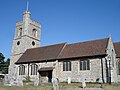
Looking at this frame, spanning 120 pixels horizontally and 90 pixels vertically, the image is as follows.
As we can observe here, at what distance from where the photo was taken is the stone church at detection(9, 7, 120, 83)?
27.0 m

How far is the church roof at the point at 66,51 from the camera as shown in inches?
1129

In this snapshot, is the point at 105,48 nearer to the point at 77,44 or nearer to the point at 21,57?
the point at 77,44

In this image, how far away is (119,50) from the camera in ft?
106

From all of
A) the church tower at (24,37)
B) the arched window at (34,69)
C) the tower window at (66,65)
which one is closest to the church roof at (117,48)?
the tower window at (66,65)

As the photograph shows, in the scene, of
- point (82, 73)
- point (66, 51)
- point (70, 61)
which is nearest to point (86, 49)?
point (70, 61)

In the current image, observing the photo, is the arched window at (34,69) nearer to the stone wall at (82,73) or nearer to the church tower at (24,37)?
the stone wall at (82,73)

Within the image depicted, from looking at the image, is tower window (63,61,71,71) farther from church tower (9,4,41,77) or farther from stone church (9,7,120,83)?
church tower (9,4,41,77)

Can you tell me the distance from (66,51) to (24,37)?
13.8 m

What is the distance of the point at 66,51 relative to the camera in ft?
106

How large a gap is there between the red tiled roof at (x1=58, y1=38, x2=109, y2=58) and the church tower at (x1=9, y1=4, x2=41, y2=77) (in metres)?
12.2

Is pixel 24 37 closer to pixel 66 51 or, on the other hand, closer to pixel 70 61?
pixel 66 51

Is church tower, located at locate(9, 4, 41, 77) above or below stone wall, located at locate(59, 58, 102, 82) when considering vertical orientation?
above

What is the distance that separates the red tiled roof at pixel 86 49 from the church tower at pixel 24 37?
1222cm

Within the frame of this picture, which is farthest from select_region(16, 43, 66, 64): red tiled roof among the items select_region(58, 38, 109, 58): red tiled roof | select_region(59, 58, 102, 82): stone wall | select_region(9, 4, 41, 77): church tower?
select_region(59, 58, 102, 82): stone wall
